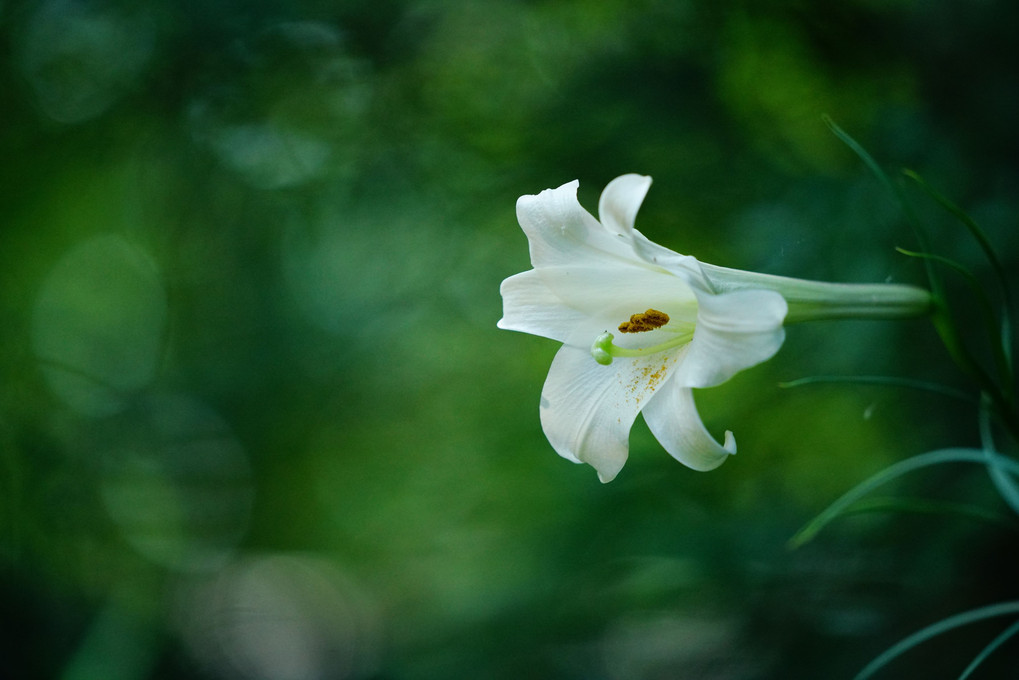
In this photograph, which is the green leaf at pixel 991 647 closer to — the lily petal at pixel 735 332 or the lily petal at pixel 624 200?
the lily petal at pixel 735 332

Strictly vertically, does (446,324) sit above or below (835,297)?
below

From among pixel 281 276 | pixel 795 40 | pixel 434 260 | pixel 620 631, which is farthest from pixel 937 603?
pixel 281 276

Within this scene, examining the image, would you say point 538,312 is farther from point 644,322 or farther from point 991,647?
point 991,647

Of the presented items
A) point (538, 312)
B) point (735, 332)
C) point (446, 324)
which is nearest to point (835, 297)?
point (735, 332)

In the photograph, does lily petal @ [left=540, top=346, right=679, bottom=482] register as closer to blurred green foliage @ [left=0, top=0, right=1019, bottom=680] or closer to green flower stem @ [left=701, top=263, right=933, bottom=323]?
green flower stem @ [left=701, top=263, right=933, bottom=323]

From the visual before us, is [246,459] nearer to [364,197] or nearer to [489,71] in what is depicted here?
[364,197]
